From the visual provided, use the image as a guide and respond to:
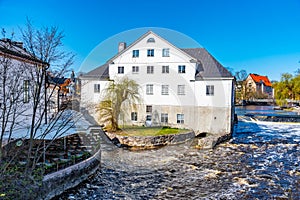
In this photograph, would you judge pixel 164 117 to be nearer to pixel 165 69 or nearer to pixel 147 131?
pixel 147 131

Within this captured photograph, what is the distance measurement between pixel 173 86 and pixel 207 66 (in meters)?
3.59

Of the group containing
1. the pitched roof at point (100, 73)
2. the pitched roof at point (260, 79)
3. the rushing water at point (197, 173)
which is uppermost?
the pitched roof at point (260, 79)

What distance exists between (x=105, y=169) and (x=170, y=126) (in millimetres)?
10860

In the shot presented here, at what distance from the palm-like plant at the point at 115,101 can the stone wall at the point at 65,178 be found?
25.8 feet

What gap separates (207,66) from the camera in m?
21.6

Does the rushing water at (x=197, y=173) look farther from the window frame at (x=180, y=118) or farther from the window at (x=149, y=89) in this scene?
the window at (x=149, y=89)

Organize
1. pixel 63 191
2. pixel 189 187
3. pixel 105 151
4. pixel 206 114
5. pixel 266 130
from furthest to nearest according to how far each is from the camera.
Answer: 1. pixel 266 130
2. pixel 206 114
3. pixel 105 151
4. pixel 189 187
5. pixel 63 191

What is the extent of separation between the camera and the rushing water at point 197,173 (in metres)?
8.88

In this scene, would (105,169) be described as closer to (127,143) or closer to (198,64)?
(127,143)

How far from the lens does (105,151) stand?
49.0ft

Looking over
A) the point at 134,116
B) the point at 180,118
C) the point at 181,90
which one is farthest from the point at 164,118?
the point at 181,90

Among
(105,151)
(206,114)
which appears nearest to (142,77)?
(206,114)

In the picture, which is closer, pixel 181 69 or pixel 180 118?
pixel 180 118

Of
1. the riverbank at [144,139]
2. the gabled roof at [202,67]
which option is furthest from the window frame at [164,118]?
the gabled roof at [202,67]
